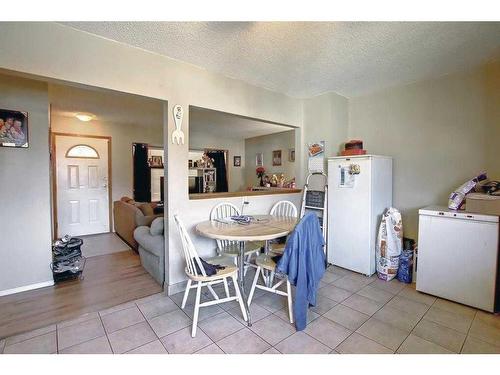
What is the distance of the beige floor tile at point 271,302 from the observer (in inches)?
88.0

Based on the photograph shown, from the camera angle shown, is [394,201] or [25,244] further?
[394,201]

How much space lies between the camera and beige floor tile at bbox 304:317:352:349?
176cm

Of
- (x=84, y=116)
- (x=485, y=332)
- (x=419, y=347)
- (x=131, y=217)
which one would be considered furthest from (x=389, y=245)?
(x=84, y=116)

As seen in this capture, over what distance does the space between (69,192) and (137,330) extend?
12.9ft

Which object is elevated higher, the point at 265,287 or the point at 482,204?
the point at 482,204

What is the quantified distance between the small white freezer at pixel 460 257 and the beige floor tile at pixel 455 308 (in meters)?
0.04

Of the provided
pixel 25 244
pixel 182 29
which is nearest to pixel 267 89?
pixel 182 29

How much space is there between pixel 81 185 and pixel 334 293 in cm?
488

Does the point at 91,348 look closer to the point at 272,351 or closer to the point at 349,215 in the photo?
the point at 272,351

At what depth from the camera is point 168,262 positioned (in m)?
2.50

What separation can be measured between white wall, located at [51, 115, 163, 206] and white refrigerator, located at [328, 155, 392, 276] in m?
4.03

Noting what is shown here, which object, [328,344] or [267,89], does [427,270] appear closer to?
[328,344]

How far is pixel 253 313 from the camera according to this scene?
2133 millimetres
